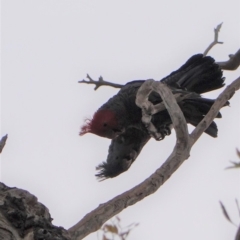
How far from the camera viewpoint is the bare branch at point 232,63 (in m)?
4.87

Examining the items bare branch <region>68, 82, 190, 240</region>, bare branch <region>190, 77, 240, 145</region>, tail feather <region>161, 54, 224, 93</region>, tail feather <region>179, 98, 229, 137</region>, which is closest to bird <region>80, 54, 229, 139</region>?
tail feather <region>161, 54, 224, 93</region>

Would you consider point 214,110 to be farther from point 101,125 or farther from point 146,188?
point 101,125

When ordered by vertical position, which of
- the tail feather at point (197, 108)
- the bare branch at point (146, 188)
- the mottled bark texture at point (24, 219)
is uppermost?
the tail feather at point (197, 108)

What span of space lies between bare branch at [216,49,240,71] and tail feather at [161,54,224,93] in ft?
0.28

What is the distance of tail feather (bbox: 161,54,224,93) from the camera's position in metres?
5.23

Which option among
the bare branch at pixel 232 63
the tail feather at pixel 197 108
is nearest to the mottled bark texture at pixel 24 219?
the tail feather at pixel 197 108

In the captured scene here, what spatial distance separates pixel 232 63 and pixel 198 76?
40cm

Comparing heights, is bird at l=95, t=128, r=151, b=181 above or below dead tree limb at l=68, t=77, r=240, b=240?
above

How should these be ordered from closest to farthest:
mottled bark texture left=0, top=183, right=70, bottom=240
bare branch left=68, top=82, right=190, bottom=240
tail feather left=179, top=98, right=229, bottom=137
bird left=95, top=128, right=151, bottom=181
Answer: mottled bark texture left=0, top=183, right=70, bottom=240 < bare branch left=68, top=82, right=190, bottom=240 < tail feather left=179, top=98, right=229, bottom=137 < bird left=95, top=128, right=151, bottom=181

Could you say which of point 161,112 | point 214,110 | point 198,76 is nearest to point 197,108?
point 161,112

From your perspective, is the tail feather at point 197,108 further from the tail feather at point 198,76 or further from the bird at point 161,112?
the tail feather at point 198,76

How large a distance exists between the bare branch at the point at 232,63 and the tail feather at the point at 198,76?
0.08 meters

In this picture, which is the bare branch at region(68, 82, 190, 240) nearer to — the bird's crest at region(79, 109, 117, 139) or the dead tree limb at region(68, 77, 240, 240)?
the dead tree limb at region(68, 77, 240, 240)

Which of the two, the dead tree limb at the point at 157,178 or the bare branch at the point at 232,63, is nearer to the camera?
the dead tree limb at the point at 157,178
